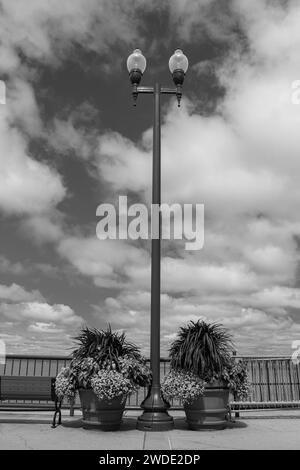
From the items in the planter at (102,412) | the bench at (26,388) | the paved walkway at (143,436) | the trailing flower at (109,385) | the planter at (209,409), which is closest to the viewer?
the paved walkway at (143,436)

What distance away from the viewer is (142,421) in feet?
25.7

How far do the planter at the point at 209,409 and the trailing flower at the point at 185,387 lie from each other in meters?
0.14

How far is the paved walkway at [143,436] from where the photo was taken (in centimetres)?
639

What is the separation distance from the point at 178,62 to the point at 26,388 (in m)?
7.50

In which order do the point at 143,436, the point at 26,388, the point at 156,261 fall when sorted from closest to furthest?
the point at 143,436 < the point at 26,388 < the point at 156,261

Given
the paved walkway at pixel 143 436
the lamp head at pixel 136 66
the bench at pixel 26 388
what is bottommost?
the paved walkway at pixel 143 436

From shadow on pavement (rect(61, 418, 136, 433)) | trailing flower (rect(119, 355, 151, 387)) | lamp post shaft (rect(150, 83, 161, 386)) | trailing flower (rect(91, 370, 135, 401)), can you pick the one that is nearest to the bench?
shadow on pavement (rect(61, 418, 136, 433))

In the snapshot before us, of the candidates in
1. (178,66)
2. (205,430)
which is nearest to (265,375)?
(205,430)

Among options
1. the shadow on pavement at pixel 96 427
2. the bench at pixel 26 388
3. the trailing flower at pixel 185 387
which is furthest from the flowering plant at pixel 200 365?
the bench at pixel 26 388

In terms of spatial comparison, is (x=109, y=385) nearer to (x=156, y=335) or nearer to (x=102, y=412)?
(x=102, y=412)

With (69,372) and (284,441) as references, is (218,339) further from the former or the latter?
(69,372)

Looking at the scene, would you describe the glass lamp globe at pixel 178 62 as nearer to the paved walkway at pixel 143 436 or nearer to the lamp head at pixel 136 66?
the lamp head at pixel 136 66

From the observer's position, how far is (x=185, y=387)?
7695 millimetres

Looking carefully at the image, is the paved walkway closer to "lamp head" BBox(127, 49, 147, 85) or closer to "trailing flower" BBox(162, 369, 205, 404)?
"trailing flower" BBox(162, 369, 205, 404)
